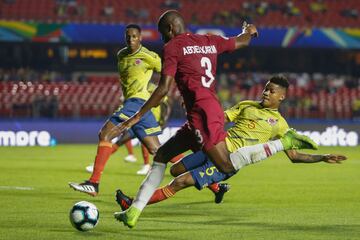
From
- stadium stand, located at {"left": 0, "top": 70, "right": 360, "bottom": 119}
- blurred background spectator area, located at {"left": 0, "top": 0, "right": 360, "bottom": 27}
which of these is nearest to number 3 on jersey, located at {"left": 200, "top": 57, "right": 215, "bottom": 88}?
stadium stand, located at {"left": 0, "top": 70, "right": 360, "bottom": 119}

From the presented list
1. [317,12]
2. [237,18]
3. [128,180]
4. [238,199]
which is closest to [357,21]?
[317,12]

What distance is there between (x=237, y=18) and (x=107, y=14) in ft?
18.5

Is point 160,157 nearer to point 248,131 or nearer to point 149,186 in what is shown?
point 149,186

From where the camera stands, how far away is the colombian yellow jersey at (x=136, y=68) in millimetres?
14008

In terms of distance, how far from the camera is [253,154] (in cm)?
917

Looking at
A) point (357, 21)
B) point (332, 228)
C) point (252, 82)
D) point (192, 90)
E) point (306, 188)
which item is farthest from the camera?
point (357, 21)

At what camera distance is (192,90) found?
29.5 ft

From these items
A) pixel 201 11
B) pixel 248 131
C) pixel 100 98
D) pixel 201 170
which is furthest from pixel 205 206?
pixel 201 11

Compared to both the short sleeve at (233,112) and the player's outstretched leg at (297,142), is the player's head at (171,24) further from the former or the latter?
the short sleeve at (233,112)

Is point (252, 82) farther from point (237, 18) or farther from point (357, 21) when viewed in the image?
point (357, 21)

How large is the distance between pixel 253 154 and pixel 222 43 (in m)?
1.16

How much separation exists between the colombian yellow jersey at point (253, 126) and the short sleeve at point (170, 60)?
211 cm

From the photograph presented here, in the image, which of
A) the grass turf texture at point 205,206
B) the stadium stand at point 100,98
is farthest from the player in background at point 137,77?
the stadium stand at point 100,98

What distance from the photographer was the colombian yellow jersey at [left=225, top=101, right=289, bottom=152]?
10.8 metres
